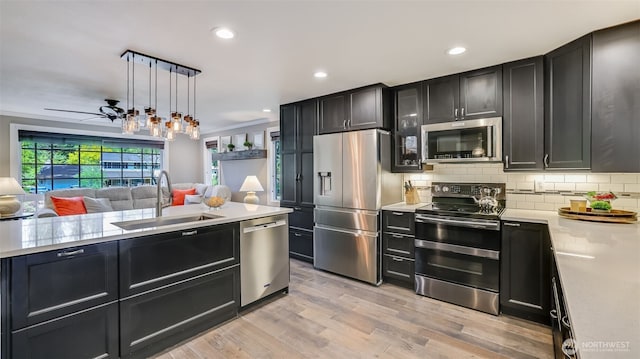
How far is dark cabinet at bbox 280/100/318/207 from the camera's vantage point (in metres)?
4.07

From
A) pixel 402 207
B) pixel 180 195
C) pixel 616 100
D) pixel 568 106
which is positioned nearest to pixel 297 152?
pixel 402 207

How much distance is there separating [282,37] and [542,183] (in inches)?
113

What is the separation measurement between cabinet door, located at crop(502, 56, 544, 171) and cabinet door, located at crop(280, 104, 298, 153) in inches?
103

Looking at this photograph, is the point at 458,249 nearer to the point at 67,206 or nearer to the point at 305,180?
the point at 305,180

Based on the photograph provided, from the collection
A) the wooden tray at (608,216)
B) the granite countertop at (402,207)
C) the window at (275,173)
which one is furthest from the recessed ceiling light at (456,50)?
the window at (275,173)

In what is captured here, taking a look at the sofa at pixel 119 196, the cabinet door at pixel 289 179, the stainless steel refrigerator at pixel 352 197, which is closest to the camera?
the stainless steel refrigerator at pixel 352 197

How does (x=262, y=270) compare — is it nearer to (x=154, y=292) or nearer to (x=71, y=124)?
(x=154, y=292)

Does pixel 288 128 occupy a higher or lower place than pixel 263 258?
higher

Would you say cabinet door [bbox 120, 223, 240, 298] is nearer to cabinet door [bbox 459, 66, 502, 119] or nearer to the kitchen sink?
the kitchen sink

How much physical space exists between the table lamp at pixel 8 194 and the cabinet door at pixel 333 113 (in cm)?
396

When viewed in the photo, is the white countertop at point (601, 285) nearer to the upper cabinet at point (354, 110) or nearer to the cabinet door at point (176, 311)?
the upper cabinet at point (354, 110)

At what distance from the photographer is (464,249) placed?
2.80m

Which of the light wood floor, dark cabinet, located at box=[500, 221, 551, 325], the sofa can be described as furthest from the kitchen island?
the sofa

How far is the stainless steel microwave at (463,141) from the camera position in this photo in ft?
9.33
